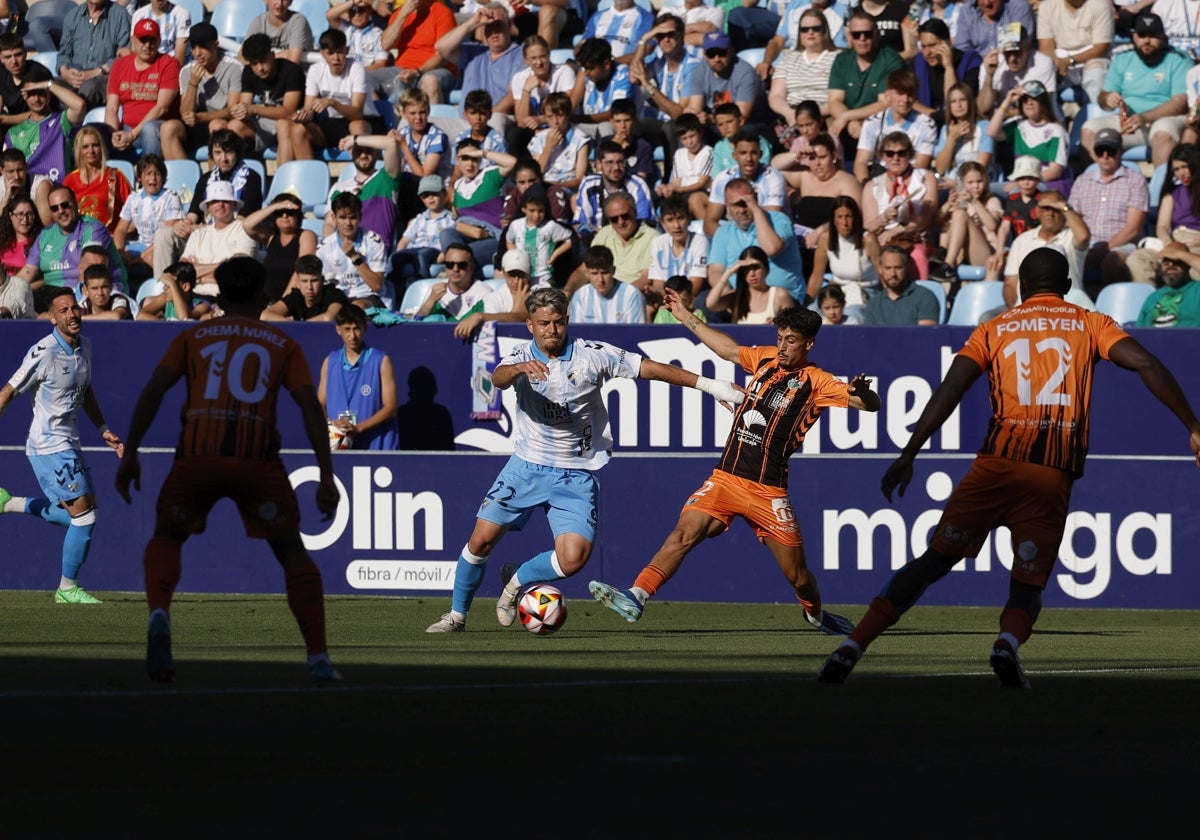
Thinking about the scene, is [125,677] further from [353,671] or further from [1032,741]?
[1032,741]

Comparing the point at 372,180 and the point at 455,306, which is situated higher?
the point at 372,180

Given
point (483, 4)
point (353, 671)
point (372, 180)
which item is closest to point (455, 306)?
point (372, 180)

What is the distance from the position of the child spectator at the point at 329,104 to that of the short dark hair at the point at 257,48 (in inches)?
21.0

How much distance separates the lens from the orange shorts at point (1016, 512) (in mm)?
9062

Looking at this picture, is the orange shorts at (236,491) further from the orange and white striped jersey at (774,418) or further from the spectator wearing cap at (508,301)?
the spectator wearing cap at (508,301)

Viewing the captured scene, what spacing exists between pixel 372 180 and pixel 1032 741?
14.1 metres

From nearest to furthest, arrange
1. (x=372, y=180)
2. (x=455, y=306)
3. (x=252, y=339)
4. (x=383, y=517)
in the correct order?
(x=252, y=339) → (x=383, y=517) → (x=455, y=306) → (x=372, y=180)

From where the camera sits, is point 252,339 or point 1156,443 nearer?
point 252,339

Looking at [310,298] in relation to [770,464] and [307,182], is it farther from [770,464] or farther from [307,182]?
[770,464]

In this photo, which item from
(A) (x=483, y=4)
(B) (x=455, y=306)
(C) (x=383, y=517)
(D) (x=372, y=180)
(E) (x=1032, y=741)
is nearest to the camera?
(E) (x=1032, y=741)

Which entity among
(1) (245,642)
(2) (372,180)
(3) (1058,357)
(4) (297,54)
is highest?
(4) (297,54)

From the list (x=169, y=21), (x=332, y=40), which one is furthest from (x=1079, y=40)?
(x=169, y=21)

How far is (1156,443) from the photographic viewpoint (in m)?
17.6

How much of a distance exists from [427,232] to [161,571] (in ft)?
37.6
